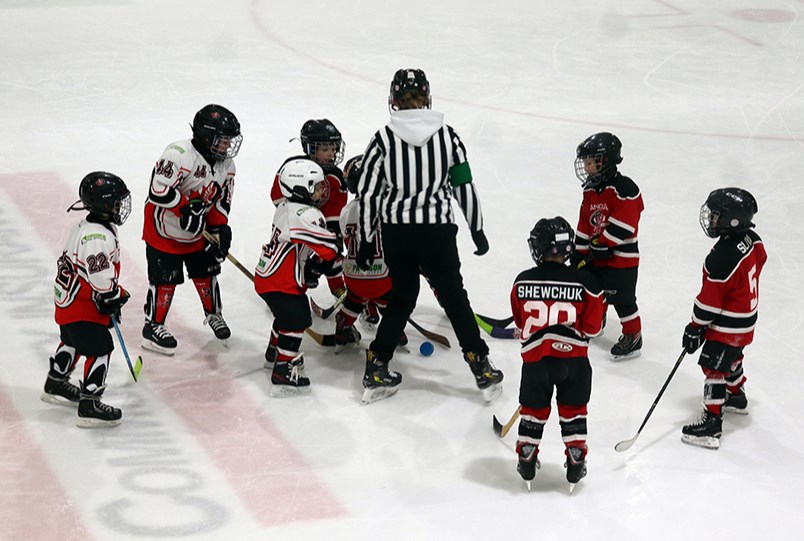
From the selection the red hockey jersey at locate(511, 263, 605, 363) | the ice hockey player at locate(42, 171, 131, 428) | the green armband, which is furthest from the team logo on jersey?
the ice hockey player at locate(42, 171, 131, 428)

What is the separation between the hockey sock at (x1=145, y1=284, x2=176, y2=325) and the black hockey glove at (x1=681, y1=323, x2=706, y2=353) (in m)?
2.07

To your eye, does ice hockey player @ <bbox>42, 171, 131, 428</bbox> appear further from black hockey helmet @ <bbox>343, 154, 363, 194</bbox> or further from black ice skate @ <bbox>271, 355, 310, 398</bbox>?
black hockey helmet @ <bbox>343, 154, 363, 194</bbox>

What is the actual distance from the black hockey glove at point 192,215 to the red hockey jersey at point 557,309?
1458 mm

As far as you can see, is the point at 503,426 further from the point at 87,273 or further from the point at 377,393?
the point at 87,273

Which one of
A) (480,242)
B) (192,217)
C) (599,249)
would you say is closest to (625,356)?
(599,249)

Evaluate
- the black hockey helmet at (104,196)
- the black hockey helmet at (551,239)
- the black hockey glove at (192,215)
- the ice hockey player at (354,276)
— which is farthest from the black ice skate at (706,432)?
the black hockey helmet at (104,196)

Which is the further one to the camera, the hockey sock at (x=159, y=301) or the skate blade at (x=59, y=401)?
the hockey sock at (x=159, y=301)

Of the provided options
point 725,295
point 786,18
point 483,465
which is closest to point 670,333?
point 725,295

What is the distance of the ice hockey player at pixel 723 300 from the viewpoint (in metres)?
3.45

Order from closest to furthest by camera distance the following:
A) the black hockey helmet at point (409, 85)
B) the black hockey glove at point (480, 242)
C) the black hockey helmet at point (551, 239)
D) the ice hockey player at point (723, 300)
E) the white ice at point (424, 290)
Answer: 1. the black hockey helmet at point (551, 239)
2. the white ice at point (424, 290)
3. the ice hockey player at point (723, 300)
4. the black hockey helmet at point (409, 85)
5. the black hockey glove at point (480, 242)

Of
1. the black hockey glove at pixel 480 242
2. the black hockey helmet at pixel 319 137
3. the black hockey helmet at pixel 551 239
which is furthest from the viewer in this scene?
the black hockey helmet at pixel 319 137

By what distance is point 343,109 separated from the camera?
7.29 metres

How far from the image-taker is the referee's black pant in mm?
3793

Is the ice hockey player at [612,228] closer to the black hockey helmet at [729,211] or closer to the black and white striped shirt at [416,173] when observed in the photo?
the black and white striped shirt at [416,173]
